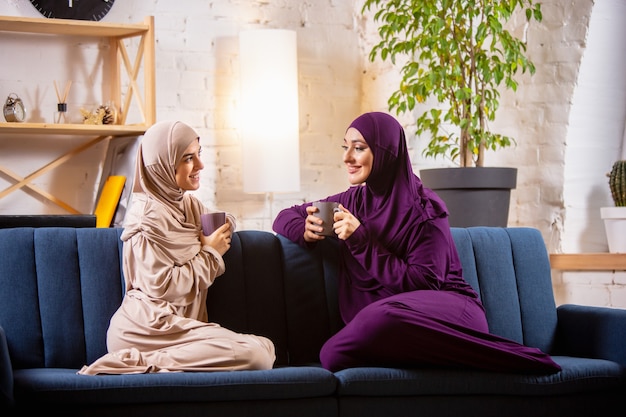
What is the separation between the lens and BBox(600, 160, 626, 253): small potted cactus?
385cm

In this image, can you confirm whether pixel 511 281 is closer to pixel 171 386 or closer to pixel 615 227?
pixel 615 227

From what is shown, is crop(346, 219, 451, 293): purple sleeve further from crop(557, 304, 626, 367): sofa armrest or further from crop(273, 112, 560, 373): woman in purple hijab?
crop(557, 304, 626, 367): sofa armrest

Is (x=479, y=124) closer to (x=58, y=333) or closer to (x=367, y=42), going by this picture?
(x=367, y=42)

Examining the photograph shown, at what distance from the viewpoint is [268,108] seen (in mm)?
4184

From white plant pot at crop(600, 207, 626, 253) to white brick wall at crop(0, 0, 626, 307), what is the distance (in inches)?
6.0

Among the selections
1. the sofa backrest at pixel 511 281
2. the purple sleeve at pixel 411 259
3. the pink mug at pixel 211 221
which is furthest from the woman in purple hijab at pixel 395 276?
the pink mug at pixel 211 221

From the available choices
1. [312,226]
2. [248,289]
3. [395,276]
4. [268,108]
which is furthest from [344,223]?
[268,108]

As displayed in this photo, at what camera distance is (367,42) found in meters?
4.75

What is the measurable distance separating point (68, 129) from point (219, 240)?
1503 millimetres

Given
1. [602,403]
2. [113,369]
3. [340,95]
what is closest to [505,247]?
[602,403]

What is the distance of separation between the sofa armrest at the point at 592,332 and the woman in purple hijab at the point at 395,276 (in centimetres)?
33

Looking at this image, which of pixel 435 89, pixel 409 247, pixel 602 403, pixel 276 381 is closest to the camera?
pixel 276 381

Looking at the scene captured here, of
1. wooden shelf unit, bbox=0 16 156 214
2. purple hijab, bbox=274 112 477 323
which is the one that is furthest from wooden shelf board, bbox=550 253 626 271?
wooden shelf unit, bbox=0 16 156 214

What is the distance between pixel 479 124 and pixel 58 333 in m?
2.34
